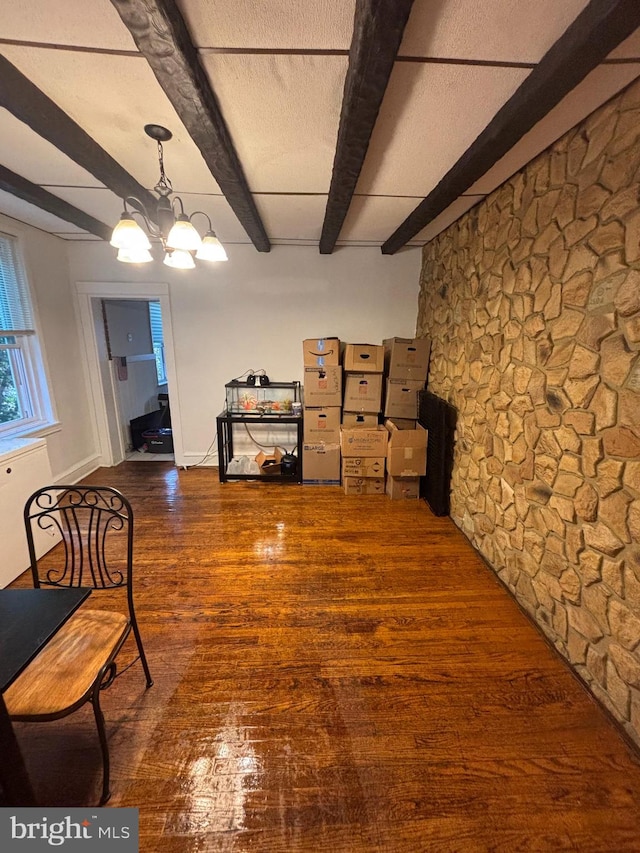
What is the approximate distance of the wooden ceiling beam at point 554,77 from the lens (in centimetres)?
100

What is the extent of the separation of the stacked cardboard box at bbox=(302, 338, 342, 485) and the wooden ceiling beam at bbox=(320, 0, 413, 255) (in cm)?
157

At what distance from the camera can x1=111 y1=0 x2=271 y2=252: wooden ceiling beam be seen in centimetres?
101

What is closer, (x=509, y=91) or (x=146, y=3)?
(x=146, y=3)

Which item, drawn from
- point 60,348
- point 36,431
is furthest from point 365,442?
point 60,348

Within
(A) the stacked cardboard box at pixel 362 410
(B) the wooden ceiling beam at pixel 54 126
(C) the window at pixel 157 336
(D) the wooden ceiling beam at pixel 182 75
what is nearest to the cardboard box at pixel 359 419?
(A) the stacked cardboard box at pixel 362 410

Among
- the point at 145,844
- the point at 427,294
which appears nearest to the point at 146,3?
the point at 145,844

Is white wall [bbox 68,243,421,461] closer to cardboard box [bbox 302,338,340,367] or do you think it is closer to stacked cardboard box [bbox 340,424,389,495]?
cardboard box [bbox 302,338,340,367]

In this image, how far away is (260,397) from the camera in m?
4.04

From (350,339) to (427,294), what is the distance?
0.91m

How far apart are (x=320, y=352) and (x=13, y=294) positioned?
2.69 metres

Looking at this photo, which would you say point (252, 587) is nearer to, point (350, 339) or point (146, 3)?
point (146, 3)

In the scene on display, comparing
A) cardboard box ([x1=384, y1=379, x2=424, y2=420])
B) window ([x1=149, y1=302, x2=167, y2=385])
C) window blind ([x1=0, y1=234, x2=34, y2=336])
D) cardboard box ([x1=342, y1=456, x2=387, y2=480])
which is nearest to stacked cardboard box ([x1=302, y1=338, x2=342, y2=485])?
cardboard box ([x1=342, y1=456, x2=387, y2=480])

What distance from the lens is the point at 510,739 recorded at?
1352mm

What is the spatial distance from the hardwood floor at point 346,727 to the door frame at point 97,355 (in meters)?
2.16
